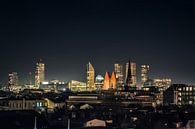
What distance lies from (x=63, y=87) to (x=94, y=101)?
95.8 metres

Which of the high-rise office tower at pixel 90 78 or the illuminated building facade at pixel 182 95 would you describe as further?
the high-rise office tower at pixel 90 78

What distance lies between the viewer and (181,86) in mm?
90000

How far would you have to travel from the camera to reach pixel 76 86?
17525 cm

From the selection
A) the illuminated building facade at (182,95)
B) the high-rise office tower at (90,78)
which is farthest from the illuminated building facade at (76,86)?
the illuminated building facade at (182,95)

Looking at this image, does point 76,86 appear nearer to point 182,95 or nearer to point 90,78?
point 90,78

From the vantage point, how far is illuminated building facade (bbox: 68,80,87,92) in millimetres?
165262

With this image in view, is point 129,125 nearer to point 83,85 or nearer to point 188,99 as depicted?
point 188,99

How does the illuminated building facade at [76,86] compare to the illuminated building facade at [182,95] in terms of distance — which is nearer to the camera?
the illuminated building facade at [182,95]

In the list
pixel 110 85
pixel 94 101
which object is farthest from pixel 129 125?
pixel 110 85

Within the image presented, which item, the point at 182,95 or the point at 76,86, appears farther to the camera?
the point at 76,86

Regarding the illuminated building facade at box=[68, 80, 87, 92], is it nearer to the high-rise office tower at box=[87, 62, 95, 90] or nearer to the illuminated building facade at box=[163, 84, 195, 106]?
the high-rise office tower at box=[87, 62, 95, 90]

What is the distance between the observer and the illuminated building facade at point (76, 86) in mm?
165262

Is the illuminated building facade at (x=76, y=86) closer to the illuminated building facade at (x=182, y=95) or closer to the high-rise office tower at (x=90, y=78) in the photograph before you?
the high-rise office tower at (x=90, y=78)

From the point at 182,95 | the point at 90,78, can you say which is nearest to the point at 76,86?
the point at 90,78
